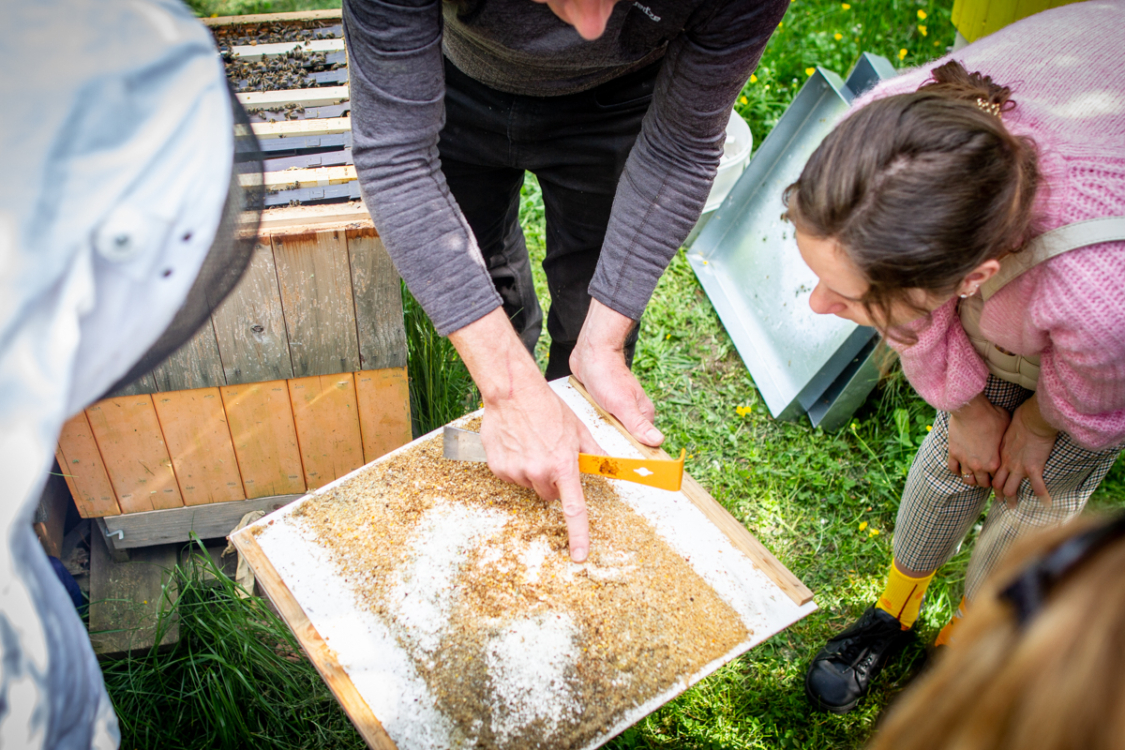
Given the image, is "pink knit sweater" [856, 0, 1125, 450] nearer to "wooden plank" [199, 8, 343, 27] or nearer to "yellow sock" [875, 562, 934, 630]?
"yellow sock" [875, 562, 934, 630]

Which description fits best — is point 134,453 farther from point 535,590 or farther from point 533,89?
point 533,89

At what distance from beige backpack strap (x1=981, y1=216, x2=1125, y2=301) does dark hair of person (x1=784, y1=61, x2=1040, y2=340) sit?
0.03 m

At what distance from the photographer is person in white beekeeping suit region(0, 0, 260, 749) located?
60 cm

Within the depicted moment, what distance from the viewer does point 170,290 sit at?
729mm

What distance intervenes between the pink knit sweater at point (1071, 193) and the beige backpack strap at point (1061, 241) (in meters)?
0.01

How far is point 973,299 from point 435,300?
1.14 metres

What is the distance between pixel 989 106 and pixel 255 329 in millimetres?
1756

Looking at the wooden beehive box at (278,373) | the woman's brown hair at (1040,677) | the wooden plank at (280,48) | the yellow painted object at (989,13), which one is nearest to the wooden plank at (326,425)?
the wooden beehive box at (278,373)

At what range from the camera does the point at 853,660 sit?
7.00 ft

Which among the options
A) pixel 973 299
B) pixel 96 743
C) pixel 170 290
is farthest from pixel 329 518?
pixel 973 299

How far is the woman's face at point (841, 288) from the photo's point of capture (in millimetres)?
1255

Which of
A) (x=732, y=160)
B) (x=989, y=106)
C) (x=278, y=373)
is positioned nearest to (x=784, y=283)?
(x=732, y=160)

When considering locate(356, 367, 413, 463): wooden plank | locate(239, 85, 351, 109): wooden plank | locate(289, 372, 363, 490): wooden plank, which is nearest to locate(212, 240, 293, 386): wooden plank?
locate(289, 372, 363, 490): wooden plank

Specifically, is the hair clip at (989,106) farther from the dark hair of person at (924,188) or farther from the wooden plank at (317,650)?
the wooden plank at (317,650)
